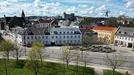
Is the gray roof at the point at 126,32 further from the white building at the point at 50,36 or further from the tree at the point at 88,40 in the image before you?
the white building at the point at 50,36

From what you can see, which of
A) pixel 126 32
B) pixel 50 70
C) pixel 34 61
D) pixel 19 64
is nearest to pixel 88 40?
pixel 126 32

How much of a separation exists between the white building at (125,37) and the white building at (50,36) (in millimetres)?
12784

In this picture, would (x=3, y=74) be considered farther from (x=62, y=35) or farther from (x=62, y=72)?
(x=62, y=35)

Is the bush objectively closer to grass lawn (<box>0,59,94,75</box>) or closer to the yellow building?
grass lawn (<box>0,59,94,75</box>)

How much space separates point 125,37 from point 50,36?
24457 mm

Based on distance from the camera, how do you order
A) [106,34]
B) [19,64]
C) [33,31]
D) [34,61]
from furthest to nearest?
[106,34]
[33,31]
[19,64]
[34,61]

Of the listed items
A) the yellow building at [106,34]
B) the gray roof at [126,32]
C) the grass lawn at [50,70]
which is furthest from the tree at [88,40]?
the grass lawn at [50,70]

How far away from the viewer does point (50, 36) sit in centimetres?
7644

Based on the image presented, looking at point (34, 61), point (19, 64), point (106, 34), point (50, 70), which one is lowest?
point (50, 70)

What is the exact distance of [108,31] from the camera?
86.2 m

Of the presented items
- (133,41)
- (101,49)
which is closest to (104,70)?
(101,49)

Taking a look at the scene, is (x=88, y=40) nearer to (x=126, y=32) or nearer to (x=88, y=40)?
(x=88, y=40)

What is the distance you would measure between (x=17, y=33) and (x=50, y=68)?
37678 mm

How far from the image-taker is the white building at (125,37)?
74238 millimetres
